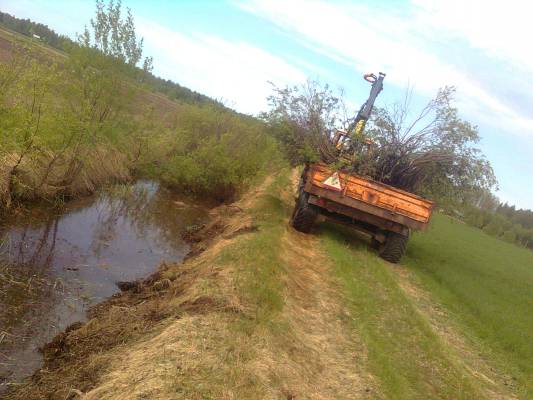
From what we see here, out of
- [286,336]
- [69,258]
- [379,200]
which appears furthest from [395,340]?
[69,258]

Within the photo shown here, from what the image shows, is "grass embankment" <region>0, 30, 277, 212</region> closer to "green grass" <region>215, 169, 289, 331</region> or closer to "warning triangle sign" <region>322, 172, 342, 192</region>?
"warning triangle sign" <region>322, 172, 342, 192</region>

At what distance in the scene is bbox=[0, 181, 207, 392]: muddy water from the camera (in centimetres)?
645

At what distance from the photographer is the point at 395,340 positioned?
24.6 ft

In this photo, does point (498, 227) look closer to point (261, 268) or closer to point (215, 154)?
point (215, 154)

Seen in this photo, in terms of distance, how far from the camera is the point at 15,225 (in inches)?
422

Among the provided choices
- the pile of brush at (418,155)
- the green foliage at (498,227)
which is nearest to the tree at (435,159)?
the pile of brush at (418,155)

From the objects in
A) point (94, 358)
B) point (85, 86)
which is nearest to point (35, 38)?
point (85, 86)

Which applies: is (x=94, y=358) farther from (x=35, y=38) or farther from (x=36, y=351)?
(x=35, y=38)

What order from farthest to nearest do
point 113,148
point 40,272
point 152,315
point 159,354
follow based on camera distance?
point 113,148 < point 40,272 < point 152,315 < point 159,354

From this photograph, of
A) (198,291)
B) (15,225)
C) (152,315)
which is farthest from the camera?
(15,225)

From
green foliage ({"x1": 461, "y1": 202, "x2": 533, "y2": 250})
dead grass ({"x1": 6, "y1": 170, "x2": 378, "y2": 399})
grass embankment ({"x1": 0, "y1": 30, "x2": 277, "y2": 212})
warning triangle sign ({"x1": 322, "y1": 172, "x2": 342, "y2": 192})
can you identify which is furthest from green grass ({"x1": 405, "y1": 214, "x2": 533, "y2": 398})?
green foliage ({"x1": 461, "y1": 202, "x2": 533, "y2": 250})

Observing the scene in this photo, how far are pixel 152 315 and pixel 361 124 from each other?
9.50 m

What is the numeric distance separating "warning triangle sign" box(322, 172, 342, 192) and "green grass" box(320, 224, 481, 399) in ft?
5.23

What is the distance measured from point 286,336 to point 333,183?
6.34m
